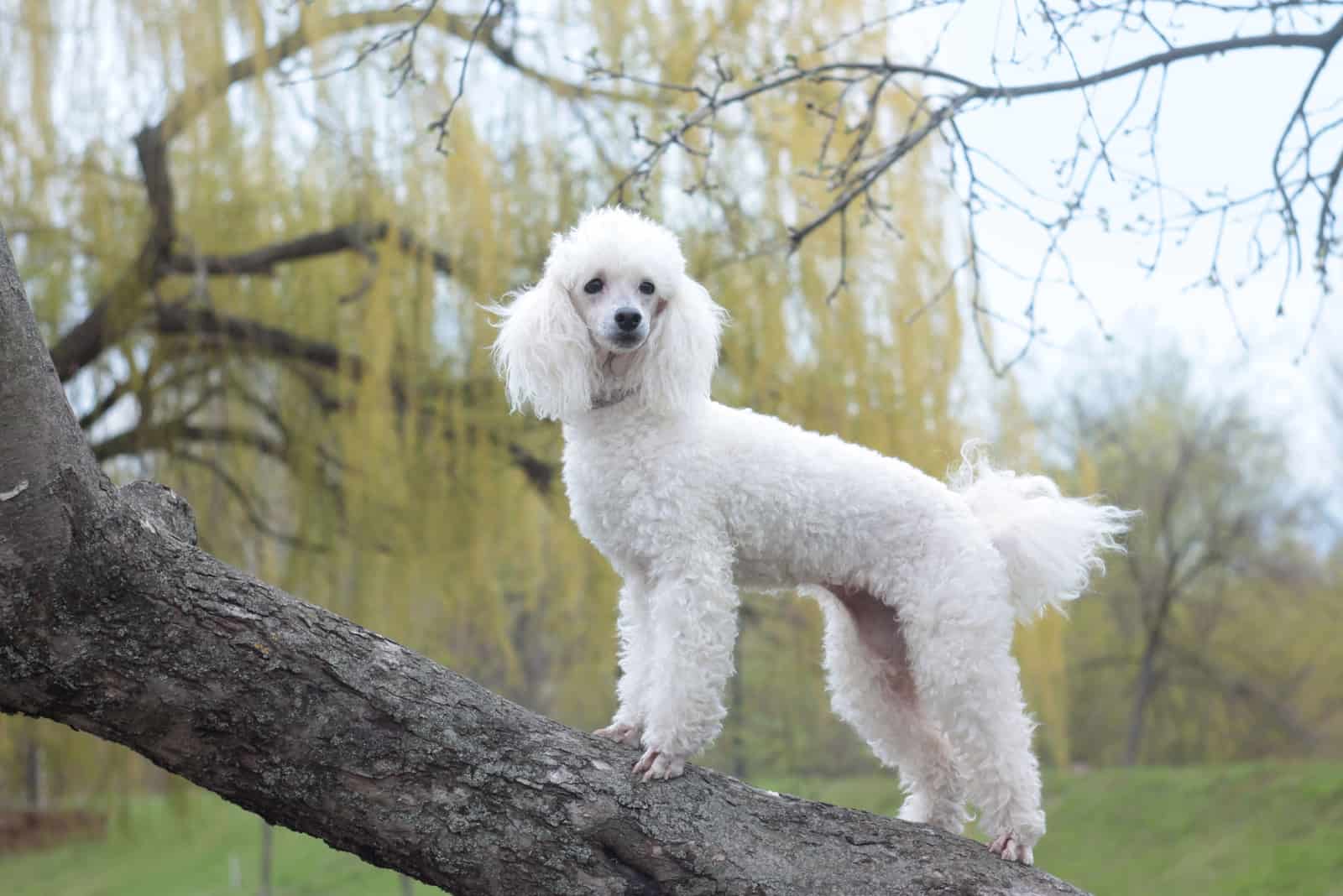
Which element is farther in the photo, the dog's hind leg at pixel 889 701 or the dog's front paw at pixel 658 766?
the dog's hind leg at pixel 889 701

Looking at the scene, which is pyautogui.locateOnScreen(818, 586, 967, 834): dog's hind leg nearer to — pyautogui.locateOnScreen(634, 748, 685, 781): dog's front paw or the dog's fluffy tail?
the dog's fluffy tail

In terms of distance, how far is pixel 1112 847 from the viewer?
8516 mm

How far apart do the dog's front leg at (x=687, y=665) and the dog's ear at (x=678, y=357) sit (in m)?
0.34

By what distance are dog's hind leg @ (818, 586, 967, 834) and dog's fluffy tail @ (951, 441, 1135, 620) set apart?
11.0 inches

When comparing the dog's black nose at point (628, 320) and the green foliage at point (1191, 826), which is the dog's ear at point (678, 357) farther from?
A: the green foliage at point (1191, 826)

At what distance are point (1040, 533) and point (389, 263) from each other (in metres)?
3.90

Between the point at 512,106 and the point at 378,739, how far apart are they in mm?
4612

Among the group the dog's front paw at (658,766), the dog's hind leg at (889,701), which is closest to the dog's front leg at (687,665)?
the dog's front paw at (658,766)

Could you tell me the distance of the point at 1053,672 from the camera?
247 inches

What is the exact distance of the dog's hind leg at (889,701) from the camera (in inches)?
103

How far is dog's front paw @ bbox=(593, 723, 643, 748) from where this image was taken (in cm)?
232

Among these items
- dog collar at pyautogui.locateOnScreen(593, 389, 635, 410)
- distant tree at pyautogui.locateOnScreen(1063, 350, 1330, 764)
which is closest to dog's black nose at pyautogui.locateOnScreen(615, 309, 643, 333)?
dog collar at pyautogui.locateOnScreen(593, 389, 635, 410)

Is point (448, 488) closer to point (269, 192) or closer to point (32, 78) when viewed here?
point (269, 192)

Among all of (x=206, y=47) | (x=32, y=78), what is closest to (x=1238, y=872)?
(x=206, y=47)
